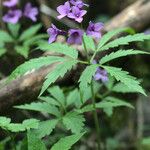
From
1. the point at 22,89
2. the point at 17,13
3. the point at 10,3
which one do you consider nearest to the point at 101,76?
the point at 22,89

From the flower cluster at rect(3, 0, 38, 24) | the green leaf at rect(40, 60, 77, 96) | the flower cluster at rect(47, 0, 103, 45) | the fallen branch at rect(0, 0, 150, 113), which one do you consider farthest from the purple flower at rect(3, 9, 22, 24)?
the green leaf at rect(40, 60, 77, 96)

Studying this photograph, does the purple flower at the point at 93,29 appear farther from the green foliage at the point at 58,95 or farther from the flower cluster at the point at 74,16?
the green foliage at the point at 58,95

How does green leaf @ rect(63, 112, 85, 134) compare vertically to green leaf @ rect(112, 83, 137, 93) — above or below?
below

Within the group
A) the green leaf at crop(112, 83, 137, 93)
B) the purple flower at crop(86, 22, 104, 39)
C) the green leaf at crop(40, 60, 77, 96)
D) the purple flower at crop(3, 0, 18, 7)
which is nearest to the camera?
the green leaf at crop(40, 60, 77, 96)

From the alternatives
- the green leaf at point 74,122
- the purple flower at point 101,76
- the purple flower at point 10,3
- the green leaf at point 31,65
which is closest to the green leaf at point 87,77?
the green leaf at point 31,65

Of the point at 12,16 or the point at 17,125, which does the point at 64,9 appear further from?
the point at 12,16

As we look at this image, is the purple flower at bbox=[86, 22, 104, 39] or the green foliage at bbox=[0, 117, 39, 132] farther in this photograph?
the purple flower at bbox=[86, 22, 104, 39]

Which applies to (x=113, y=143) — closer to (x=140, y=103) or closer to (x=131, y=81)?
(x=140, y=103)

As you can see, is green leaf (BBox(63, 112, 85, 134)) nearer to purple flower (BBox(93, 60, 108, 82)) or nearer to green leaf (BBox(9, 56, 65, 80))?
green leaf (BBox(9, 56, 65, 80))
